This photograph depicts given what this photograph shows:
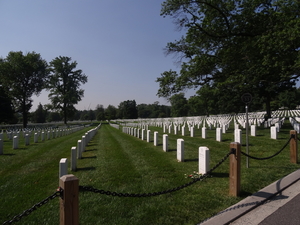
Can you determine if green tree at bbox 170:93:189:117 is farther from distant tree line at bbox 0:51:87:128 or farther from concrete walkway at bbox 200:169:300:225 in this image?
concrete walkway at bbox 200:169:300:225

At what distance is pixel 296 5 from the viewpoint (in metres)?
13.3

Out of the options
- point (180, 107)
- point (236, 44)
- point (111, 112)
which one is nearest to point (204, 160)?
point (236, 44)

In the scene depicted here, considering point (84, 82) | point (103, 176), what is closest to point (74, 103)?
point (84, 82)

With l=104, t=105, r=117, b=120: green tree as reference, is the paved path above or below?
below

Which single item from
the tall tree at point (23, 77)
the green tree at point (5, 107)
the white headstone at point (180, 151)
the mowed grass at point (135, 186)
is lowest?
the mowed grass at point (135, 186)

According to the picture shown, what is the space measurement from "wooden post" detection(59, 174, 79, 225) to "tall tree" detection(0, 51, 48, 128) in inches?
2096

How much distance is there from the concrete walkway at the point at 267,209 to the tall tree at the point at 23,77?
53.5 metres

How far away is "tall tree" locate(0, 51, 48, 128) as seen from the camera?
48.8 m

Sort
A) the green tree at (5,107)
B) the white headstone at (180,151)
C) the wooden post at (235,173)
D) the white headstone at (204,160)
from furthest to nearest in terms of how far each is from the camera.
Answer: the green tree at (5,107) → the white headstone at (180,151) → the white headstone at (204,160) → the wooden post at (235,173)

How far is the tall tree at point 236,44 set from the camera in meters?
13.1

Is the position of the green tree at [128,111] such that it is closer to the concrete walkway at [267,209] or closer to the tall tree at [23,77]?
the tall tree at [23,77]

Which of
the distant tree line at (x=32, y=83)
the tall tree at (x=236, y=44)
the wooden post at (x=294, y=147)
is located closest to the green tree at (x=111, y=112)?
the distant tree line at (x=32, y=83)

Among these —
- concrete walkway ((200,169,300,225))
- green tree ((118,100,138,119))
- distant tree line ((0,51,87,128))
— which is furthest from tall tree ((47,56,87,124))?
concrete walkway ((200,169,300,225))

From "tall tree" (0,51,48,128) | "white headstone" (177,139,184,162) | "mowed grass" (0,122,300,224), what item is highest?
"tall tree" (0,51,48,128)
